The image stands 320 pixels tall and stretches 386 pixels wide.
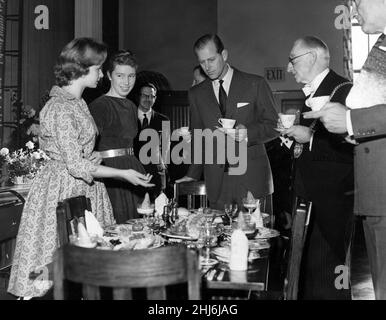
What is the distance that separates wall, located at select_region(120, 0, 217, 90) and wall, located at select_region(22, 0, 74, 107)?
273 centimetres

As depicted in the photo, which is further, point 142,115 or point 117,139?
point 142,115

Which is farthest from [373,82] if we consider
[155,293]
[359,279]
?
[359,279]

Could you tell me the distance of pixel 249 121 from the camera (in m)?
3.65

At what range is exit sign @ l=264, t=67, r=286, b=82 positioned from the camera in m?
8.69

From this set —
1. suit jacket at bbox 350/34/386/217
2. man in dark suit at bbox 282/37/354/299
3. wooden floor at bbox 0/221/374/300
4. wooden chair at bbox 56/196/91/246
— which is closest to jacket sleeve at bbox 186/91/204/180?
man in dark suit at bbox 282/37/354/299

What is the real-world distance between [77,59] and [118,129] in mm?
776

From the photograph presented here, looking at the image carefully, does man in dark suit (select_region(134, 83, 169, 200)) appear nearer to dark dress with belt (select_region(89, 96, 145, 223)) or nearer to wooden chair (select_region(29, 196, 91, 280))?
dark dress with belt (select_region(89, 96, 145, 223))

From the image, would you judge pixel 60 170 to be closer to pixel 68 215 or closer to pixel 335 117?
pixel 68 215

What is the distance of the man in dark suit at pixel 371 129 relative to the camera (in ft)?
6.27

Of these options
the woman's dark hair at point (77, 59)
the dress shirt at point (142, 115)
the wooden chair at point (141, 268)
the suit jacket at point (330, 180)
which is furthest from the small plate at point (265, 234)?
the dress shirt at point (142, 115)

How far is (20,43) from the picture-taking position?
17.7ft

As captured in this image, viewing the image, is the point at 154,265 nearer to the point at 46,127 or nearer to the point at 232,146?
the point at 46,127

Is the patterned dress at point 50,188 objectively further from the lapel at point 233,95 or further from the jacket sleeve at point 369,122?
the jacket sleeve at point 369,122
